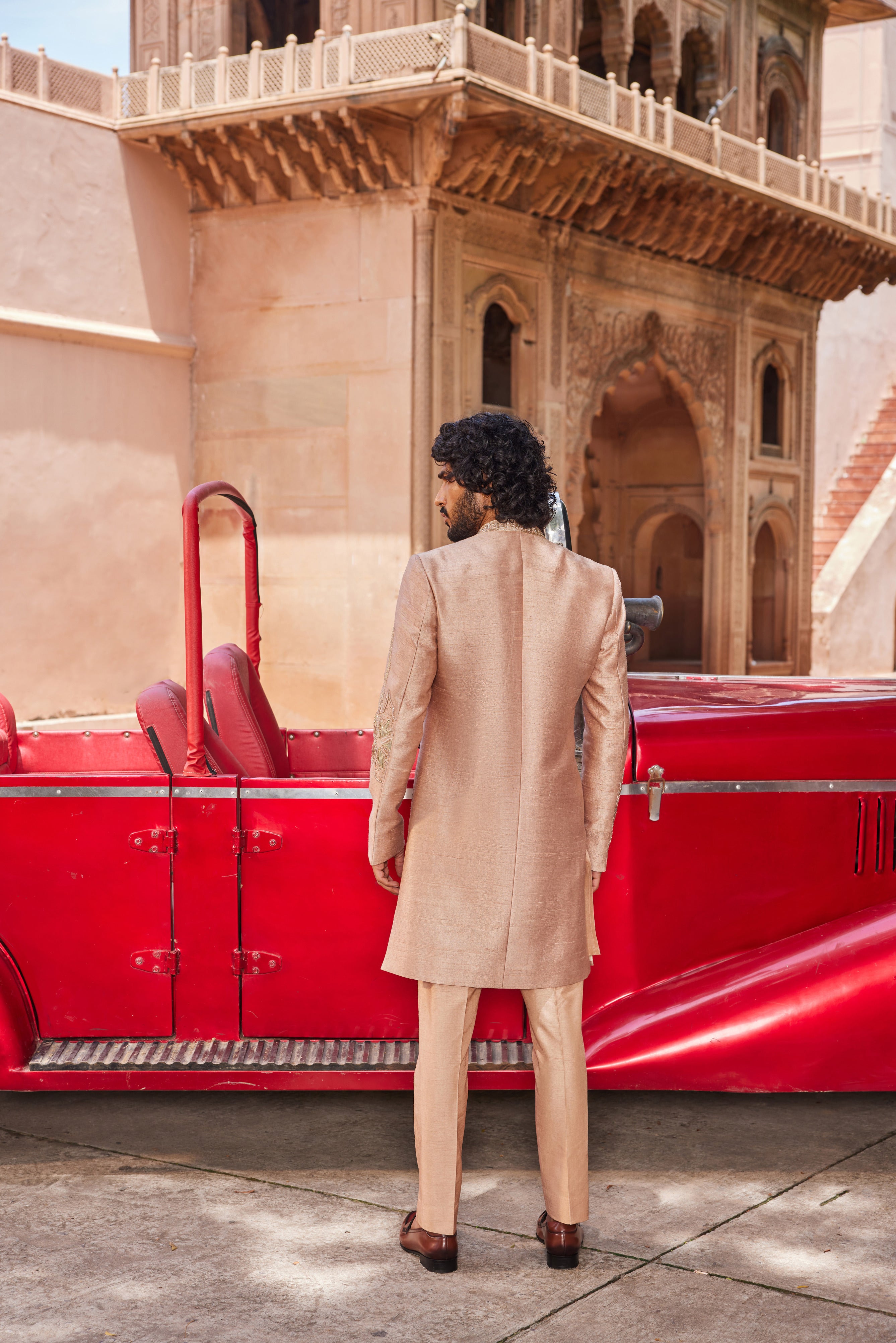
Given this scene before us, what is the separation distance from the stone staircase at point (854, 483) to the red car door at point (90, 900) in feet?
58.5

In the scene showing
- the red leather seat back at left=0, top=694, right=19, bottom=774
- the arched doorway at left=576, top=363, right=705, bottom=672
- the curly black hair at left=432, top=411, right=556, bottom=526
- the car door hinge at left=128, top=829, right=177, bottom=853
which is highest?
the arched doorway at left=576, top=363, right=705, bottom=672

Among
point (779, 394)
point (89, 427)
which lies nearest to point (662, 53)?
point (779, 394)

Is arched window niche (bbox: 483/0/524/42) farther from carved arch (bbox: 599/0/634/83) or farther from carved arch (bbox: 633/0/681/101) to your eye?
carved arch (bbox: 633/0/681/101)

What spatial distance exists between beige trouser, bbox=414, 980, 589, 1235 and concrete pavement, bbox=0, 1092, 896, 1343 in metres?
0.16

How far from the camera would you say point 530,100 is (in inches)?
466

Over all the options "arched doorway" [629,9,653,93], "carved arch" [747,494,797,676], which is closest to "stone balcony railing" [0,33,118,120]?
"arched doorway" [629,9,653,93]

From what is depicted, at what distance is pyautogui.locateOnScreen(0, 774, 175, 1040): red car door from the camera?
332cm

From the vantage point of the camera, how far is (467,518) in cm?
278

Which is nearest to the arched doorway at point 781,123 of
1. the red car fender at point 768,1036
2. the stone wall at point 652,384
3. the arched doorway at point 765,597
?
the stone wall at point 652,384

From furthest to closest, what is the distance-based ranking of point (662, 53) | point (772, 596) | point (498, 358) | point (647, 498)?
1. point (647, 498)
2. point (772, 596)
3. point (662, 53)
4. point (498, 358)

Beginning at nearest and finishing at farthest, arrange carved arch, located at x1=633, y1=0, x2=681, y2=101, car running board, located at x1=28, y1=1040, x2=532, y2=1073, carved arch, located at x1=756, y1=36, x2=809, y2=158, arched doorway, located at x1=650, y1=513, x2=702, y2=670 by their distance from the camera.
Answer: car running board, located at x1=28, y1=1040, x2=532, y2=1073 < carved arch, located at x1=633, y1=0, x2=681, y2=101 < carved arch, located at x1=756, y1=36, x2=809, y2=158 < arched doorway, located at x1=650, y1=513, x2=702, y2=670

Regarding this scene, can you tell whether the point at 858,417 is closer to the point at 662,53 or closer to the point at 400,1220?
the point at 662,53

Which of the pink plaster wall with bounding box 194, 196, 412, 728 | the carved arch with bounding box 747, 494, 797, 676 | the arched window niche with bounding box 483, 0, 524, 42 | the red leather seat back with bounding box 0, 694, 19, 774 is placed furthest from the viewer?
the carved arch with bounding box 747, 494, 797, 676

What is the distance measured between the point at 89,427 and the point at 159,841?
10.5 meters
